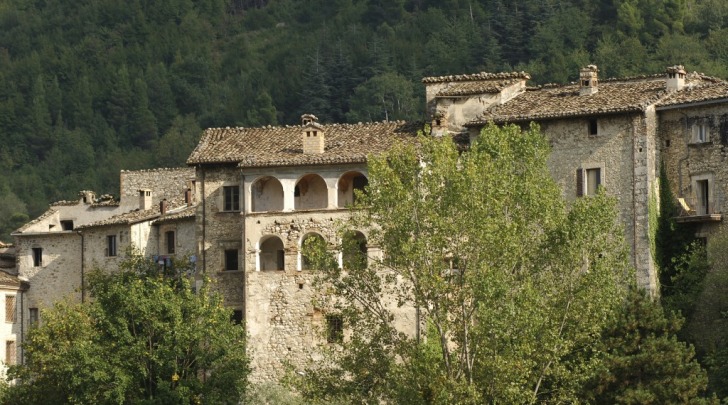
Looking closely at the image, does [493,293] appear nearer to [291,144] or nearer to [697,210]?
[697,210]

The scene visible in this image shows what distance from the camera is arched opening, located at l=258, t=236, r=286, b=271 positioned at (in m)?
69.0

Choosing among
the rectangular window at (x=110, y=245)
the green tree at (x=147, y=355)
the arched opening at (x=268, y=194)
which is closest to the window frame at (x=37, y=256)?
the rectangular window at (x=110, y=245)

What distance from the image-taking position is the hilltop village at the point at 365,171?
65812 mm

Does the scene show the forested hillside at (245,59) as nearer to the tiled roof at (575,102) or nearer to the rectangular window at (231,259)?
the tiled roof at (575,102)

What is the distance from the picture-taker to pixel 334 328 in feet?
216

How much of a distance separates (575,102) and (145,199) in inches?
832

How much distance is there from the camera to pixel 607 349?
2319 inches

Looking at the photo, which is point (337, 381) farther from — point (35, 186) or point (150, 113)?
point (150, 113)

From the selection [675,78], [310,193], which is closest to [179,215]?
[310,193]

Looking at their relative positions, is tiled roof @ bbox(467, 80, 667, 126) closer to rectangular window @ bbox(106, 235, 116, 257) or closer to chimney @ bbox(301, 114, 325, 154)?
chimney @ bbox(301, 114, 325, 154)

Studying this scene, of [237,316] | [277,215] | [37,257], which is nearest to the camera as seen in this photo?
[277,215]

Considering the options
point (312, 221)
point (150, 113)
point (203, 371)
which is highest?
point (150, 113)

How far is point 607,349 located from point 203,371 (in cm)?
1523

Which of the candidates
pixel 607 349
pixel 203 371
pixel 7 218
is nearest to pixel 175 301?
pixel 203 371
